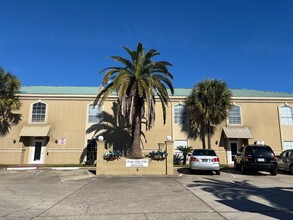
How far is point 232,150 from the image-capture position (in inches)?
960

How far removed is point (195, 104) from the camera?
23.2 m

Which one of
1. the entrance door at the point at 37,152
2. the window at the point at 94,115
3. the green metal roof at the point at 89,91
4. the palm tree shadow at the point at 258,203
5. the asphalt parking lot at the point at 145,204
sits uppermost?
the green metal roof at the point at 89,91

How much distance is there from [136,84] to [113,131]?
7085 millimetres

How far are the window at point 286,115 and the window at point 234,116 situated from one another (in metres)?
4.33

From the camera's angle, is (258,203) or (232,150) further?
(232,150)

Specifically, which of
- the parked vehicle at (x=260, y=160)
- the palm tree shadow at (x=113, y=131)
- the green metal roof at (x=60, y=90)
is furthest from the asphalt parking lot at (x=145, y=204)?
the green metal roof at (x=60, y=90)

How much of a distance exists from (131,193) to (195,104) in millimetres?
15153

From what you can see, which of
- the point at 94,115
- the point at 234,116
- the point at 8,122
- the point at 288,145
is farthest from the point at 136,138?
the point at 288,145

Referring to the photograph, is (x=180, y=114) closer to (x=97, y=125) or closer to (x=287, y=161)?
(x=97, y=125)

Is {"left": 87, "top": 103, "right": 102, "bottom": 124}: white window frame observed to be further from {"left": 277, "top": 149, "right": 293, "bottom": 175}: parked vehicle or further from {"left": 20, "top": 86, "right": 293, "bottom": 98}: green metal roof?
{"left": 277, "top": 149, "right": 293, "bottom": 175}: parked vehicle

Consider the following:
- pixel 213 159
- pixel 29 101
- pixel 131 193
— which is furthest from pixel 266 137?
pixel 29 101

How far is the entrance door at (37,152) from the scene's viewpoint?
23.1 m

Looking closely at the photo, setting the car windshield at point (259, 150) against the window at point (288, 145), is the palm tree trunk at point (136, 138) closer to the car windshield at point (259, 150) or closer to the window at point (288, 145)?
the car windshield at point (259, 150)

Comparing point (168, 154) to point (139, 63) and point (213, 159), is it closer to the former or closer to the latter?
point (213, 159)
